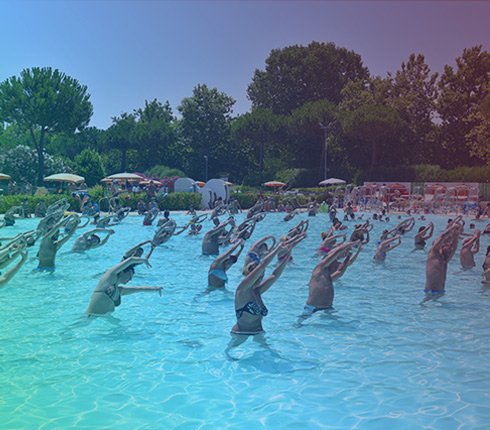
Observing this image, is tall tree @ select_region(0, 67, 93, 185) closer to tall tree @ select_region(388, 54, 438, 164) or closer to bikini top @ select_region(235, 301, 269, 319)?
tall tree @ select_region(388, 54, 438, 164)

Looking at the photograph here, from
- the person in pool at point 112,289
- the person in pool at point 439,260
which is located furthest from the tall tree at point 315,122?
the person in pool at point 112,289

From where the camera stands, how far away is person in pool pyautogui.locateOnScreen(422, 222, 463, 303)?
10742 mm

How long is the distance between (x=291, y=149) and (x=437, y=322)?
237 feet

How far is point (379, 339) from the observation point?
8500 millimetres

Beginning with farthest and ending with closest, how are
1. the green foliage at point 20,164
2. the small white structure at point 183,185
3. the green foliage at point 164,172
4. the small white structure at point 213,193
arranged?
the green foliage at point 164,172 → the green foliage at point 20,164 → the small white structure at point 183,185 → the small white structure at point 213,193

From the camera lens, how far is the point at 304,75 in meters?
87.4

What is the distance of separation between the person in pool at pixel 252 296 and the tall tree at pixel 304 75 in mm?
82891

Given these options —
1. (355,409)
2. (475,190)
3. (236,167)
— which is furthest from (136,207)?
(236,167)

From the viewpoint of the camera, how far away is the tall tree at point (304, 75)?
87.4 meters

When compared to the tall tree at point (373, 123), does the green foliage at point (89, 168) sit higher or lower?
lower

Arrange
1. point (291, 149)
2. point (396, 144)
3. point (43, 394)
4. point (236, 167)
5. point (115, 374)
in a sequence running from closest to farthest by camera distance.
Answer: point (43, 394) < point (115, 374) < point (396, 144) < point (291, 149) < point (236, 167)

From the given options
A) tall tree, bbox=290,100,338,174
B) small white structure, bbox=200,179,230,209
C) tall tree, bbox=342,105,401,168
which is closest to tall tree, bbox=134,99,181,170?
tall tree, bbox=290,100,338,174

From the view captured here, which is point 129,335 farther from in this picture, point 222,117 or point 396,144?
point 222,117

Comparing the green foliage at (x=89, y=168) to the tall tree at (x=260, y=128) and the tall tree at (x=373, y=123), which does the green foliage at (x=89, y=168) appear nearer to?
the tall tree at (x=260, y=128)
